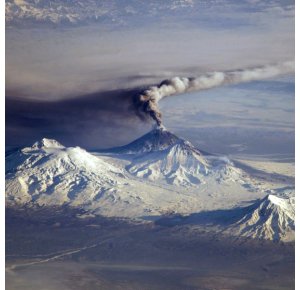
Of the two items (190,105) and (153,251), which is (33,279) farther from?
(190,105)

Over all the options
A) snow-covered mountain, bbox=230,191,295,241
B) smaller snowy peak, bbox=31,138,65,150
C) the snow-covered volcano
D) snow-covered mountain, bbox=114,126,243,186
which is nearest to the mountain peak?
snow-covered mountain, bbox=114,126,243,186

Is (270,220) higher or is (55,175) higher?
(55,175)

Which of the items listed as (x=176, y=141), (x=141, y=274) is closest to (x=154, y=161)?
(x=176, y=141)

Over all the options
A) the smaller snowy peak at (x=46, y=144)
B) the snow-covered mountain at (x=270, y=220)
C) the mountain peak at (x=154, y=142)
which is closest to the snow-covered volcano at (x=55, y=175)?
the smaller snowy peak at (x=46, y=144)

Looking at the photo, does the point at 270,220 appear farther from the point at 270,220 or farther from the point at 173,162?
the point at 173,162

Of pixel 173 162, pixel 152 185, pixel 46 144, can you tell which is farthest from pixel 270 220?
pixel 46 144

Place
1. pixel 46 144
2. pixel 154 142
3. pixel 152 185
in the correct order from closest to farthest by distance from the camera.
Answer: pixel 46 144
pixel 152 185
pixel 154 142

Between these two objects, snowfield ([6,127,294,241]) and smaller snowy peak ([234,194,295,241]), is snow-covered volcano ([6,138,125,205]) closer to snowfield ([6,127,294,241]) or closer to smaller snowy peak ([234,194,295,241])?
snowfield ([6,127,294,241])

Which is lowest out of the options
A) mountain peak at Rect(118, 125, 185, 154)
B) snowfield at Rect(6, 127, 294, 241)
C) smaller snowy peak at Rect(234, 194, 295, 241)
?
smaller snowy peak at Rect(234, 194, 295, 241)
